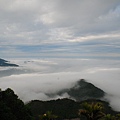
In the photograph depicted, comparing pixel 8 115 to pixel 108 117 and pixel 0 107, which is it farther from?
pixel 108 117

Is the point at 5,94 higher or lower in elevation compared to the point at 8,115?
higher

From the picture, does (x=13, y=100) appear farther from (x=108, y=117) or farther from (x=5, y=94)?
(x=108, y=117)

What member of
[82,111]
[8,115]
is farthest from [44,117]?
[82,111]

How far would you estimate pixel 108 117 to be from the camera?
212 ft

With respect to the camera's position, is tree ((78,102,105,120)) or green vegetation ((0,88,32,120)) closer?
tree ((78,102,105,120))

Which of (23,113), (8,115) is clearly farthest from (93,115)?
(23,113)

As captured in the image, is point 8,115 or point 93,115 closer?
point 93,115

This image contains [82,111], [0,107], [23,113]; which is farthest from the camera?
[23,113]

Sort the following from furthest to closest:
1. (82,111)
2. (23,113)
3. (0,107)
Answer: (23,113)
(0,107)
(82,111)

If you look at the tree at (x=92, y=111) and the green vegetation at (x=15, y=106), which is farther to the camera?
the green vegetation at (x=15, y=106)

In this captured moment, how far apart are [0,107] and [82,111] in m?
24.9

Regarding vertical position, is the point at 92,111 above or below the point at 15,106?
above

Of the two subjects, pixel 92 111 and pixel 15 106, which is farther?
pixel 15 106

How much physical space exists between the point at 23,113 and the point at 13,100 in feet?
14.7
